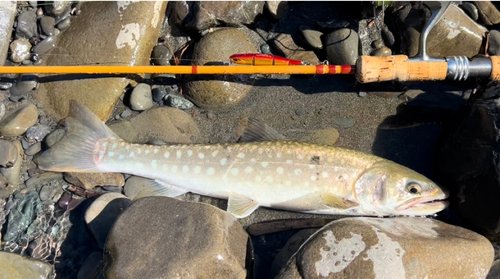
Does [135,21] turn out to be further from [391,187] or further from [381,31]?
[391,187]

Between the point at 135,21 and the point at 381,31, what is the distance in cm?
271

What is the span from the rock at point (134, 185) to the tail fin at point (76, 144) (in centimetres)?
36

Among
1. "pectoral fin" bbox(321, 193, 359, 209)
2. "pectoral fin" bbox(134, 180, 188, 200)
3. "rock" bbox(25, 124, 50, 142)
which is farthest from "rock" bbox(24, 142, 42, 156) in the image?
"pectoral fin" bbox(321, 193, 359, 209)

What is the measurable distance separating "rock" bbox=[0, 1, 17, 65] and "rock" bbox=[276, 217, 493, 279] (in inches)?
150

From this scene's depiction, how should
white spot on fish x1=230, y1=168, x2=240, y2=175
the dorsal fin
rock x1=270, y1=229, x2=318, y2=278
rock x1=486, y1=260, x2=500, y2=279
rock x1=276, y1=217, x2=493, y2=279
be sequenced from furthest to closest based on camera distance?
the dorsal fin, white spot on fish x1=230, y1=168, x2=240, y2=175, rock x1=270, y1=229, x2=318, y2=278, rock x1=486, y1=260, x2=500, y2=279, rock x1=276, y1=217, x2=493, y2=279

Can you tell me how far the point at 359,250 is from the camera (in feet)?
10.3

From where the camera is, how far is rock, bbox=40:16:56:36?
4469 mm

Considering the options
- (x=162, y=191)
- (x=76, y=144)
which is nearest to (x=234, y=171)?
(x=162, y=191)

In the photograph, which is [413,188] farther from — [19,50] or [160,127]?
[19,50]

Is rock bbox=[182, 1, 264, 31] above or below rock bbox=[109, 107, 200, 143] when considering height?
above

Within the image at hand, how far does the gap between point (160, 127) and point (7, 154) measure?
1586 millimetres

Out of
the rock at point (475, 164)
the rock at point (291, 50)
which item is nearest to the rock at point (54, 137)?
the rock at point (291, 50)

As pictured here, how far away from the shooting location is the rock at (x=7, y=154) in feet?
13.6

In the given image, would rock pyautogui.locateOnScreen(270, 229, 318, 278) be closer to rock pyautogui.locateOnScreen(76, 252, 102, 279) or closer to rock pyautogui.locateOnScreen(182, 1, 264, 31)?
rock pyautogui.locateOnScreen(76, 252, 102, 279)
